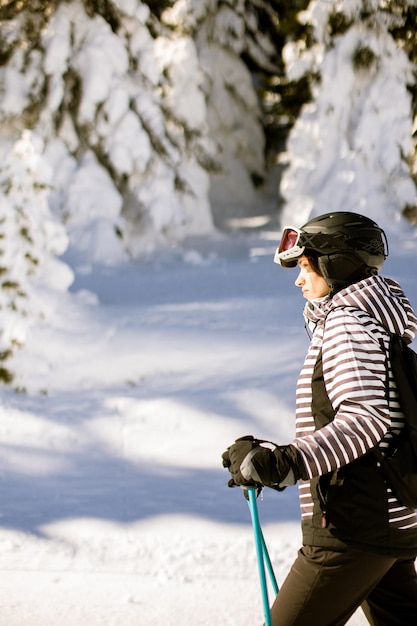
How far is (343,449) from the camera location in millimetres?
1920

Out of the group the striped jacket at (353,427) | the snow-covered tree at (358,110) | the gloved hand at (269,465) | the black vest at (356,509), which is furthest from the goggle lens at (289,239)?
the snow-covered tree at (358,110)

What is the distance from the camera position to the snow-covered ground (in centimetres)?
366

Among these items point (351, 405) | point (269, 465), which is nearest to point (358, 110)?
point (351, 405)

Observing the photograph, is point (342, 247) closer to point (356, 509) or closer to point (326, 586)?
point (356, 509)

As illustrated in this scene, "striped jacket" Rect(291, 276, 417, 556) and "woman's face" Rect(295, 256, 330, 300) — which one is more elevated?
"woman's face" Rect(295, 256, 330, 300)

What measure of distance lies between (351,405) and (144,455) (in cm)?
397

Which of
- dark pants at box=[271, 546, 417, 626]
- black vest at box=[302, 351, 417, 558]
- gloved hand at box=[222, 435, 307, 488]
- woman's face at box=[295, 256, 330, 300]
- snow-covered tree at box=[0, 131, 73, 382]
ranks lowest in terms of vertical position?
dark pants at box=[271, 546, 417, 626]

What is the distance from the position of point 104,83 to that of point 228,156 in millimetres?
7109

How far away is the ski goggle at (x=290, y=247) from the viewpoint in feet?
7.13

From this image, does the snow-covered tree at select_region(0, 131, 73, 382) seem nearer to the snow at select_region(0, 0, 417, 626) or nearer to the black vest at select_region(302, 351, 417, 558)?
the snow at select_region(0, 0, 417, 626)

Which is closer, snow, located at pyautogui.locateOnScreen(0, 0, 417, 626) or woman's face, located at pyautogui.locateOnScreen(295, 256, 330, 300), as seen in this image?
woman's face, located at pyautogui.locateOnScreen(295, 256, 330, 300)

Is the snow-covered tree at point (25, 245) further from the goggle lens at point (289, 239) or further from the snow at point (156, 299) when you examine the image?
the goggle lens at point (289, 239)

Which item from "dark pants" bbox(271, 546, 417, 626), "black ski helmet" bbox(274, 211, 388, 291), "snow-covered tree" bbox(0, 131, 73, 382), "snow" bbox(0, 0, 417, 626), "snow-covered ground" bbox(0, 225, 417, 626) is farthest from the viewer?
"snow-covered tree" bbox(0, 131, 73, 382)

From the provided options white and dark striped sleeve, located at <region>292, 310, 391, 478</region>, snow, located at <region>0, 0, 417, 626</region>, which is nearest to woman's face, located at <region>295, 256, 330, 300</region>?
white and dark striped sleeve, located at <region>292, 310, 391, 478</region>
